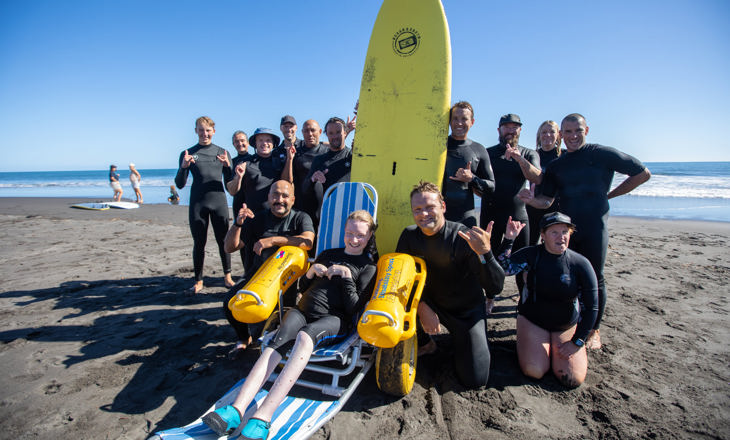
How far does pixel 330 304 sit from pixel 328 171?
1.92 metres

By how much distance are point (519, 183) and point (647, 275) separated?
3.49 metres

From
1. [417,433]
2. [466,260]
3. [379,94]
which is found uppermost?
[379,94]

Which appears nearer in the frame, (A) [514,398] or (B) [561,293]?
(A) [514,398]

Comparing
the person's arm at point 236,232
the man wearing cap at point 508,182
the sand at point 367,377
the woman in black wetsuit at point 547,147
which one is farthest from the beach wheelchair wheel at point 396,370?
the woman in black wetsuit at point 547,147

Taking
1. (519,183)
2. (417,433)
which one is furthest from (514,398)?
(519,183)

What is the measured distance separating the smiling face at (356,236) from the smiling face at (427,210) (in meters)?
0.44

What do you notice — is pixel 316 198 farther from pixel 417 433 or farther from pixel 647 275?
pixel 647 275

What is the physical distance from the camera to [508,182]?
3877 millimetres

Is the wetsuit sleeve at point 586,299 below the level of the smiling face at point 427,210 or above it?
below

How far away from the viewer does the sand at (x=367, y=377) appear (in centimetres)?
228

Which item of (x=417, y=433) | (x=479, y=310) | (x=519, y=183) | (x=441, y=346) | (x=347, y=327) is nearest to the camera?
(x=417, y=433)

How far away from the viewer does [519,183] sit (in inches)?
153

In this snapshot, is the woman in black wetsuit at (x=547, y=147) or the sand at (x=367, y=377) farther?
the woman in black wetsuit at (x=547, y=147)

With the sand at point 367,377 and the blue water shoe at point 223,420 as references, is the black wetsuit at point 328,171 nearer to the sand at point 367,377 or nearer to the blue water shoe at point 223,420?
the sand at point 367,377
